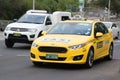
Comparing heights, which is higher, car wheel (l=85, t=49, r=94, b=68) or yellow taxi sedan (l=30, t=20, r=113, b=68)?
yellow taxi sedan (l=30, t=20, r=113, b=68)

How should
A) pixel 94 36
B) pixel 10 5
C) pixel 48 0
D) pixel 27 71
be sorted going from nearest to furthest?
pixel 27 71 < pixel 94 36 < pixel 10 5 < pixel 48 0

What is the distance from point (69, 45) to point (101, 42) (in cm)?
226

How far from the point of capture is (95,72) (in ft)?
42.2

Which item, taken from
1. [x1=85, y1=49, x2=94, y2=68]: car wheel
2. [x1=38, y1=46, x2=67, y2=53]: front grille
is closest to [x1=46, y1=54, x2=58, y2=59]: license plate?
[x1=38, y1=46, x2=67, y2=53]: front grille

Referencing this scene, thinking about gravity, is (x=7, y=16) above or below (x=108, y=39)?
below

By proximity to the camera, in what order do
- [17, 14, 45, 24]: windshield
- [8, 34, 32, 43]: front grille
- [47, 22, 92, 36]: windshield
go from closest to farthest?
1. [47, 22, 92, 36]: windshield
2. [8, 34, 32, 43]: front grille
3. [17, 14, 45, 24]: windshield

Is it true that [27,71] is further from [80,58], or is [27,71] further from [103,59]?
[103,59]

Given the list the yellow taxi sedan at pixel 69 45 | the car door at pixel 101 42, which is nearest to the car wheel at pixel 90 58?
the yellow taxi sedan at pixel 69 45

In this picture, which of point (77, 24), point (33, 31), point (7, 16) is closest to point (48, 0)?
point (7, 16)

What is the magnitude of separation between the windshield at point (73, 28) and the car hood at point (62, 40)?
0.56m

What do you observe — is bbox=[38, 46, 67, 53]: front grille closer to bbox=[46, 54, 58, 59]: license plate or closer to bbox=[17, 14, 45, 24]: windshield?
bbox=[46, 54, 58, 59]: license plate

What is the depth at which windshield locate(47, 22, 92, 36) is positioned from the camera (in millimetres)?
14672

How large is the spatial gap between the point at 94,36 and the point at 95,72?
2.00 meters

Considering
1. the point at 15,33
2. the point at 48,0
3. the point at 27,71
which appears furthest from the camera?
the point at 48,0
